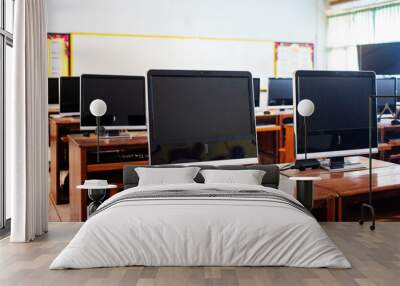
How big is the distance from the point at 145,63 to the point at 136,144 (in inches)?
196

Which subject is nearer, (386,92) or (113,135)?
(113,135)

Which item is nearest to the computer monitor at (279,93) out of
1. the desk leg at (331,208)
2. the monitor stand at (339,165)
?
the monitor stand at (339,165)

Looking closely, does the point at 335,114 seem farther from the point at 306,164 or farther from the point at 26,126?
the point at 26,126

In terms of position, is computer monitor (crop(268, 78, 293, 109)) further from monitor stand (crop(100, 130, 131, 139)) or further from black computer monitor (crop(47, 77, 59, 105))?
monitor stand (crop(100, 130, 131, 139))

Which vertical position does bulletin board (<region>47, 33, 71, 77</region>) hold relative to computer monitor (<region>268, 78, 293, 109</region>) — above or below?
above

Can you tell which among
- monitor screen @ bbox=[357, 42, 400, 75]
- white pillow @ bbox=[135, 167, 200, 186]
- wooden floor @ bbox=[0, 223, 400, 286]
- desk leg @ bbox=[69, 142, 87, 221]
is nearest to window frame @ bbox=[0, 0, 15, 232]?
desk leg @ bbox=[69, 142, 87, 221]

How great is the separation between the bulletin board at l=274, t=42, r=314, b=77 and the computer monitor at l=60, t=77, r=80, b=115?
15.7 feet

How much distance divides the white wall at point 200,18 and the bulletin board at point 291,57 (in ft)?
0.39

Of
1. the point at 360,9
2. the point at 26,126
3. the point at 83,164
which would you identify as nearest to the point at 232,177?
the point at 26,126

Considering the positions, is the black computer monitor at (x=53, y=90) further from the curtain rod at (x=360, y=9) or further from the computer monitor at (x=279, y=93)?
the curtain rod at (x=360, y=9)

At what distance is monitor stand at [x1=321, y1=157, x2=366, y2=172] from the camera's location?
130 inches

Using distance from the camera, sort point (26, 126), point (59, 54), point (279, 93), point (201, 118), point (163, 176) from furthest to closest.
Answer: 1. point (59, 54)
2. point (279, 93)
3. point (26, 126)
4. point (201, 118)
5. point (163, 176)

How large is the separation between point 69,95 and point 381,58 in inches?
140

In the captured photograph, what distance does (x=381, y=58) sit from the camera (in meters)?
5.59
